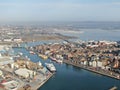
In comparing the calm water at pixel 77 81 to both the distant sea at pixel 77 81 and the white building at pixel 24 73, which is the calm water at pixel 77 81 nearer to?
the distant sea at pixel 77 81

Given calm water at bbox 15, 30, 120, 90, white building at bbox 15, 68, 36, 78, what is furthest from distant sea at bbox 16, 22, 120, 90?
white building at bbox 15, 68, 36, 78

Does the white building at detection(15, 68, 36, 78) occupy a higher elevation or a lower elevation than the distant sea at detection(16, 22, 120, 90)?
higher

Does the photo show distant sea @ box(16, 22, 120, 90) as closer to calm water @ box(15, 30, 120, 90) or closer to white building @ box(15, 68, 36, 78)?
calm water @ box(15, 30, 120, 90)

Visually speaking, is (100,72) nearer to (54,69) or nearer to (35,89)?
(54,69)

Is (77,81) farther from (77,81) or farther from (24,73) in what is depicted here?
(24,73)

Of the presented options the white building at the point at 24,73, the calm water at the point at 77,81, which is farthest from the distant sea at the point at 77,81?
the white building at the point at 24,73

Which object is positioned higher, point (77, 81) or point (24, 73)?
point (24, 73)

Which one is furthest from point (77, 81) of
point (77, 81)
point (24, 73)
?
point (24, 73)

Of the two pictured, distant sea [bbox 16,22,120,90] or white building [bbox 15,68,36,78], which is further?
white building [bbox 15,68,36,78]

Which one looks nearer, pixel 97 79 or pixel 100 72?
pixel 97 79

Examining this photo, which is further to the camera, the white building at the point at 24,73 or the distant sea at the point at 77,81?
the white building at the point at 24,73

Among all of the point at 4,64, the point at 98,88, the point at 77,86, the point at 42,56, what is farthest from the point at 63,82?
the point at 42,56
